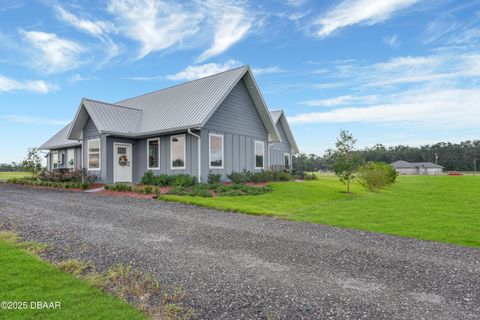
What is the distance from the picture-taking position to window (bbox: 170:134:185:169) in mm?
15938

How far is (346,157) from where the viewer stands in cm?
1661

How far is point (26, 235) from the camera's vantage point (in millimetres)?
6020

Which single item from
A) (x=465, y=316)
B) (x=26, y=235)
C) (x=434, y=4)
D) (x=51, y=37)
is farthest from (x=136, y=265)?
(x=51, y=37)

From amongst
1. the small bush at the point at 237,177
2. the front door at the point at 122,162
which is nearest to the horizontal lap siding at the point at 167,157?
the front door at the point at 122,162

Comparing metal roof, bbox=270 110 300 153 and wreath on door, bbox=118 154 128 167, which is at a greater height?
metal roof, bbox=270 110 300 153

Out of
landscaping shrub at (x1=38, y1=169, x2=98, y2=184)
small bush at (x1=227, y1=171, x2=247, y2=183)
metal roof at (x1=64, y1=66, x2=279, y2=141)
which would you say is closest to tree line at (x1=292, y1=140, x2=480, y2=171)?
metal roof at (x1=64, y1=66, x2=279, y2=141)

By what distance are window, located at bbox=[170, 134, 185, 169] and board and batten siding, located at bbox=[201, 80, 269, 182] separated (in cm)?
133

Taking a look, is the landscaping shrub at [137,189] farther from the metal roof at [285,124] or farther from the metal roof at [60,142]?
the metal roof at [285,124]

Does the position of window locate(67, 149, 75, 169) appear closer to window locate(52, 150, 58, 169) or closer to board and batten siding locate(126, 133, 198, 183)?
window locate(52, 150, 58, 169)

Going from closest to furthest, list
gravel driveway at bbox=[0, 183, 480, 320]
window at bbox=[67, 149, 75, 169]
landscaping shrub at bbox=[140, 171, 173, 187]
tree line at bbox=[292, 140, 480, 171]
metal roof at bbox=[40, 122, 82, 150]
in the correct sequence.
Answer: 1. gravel driveway at bbox=[0, 183, 480, 320]
2. landscaping shrub at bbox=[140, 171, 173, 187]
3. metal roof at bbox=[40, 122, 82, 150]
4. window at bbox=[67, 149, 75, 169]
5. tree line at bbox=[292, 140, 480, 171]

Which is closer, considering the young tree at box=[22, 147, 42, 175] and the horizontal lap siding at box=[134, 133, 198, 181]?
the horizontal lap siding at box=[134, 133, 198, 181]

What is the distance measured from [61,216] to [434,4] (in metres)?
16.6

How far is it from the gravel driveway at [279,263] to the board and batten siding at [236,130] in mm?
→ 8496

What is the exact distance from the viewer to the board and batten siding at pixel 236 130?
15.9 meters
